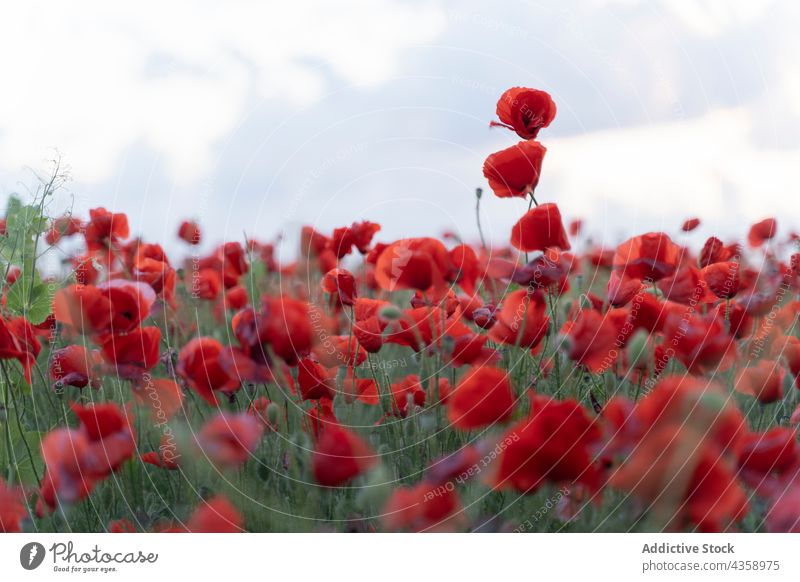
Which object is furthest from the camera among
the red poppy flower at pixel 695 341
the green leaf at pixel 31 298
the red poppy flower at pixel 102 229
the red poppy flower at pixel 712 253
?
the red poppy flower at pixel 102 229

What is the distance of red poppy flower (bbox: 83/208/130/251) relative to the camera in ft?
4.28

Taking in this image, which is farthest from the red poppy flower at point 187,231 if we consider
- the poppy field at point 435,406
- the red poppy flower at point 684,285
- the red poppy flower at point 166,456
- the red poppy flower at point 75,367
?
the red poppy flower at point 684,285

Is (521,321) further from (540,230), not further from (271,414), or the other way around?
(271,414)

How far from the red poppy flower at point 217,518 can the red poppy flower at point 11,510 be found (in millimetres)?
198

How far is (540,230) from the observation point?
86 cm

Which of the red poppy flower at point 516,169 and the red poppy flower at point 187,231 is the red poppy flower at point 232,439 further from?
the red poppy flower at point 187,231

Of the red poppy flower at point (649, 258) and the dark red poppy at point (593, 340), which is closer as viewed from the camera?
the dark red poppy at point (593, 340)

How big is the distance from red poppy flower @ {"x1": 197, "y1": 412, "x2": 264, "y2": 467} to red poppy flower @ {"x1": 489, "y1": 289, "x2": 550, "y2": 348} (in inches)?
11.3

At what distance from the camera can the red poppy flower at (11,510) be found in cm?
83

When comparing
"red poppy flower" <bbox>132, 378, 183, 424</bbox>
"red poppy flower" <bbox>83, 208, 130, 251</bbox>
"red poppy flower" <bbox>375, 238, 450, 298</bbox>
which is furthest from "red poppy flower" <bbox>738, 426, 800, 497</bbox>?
"red poppy flower" <bbox>83, 208, 130, 251</bbox>

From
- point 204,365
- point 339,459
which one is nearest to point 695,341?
point 339,459

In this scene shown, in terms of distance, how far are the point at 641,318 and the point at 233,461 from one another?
0.44 m
